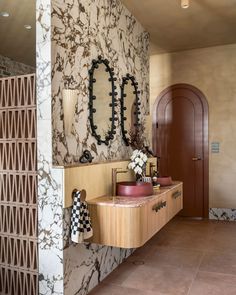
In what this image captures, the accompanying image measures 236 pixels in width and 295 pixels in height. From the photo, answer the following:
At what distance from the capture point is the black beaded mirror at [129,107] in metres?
3.52

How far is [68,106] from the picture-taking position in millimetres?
2414

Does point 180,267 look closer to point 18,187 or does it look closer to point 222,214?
point 18,187

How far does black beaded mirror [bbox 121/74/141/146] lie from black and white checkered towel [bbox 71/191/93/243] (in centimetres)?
137

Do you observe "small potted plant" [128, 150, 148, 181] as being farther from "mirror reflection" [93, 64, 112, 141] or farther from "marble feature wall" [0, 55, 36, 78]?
"marble feature wall" [0, 55, 36, 78]

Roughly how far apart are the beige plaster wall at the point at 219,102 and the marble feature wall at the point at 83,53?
195 centimetres

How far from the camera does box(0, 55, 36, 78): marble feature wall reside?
489 cm

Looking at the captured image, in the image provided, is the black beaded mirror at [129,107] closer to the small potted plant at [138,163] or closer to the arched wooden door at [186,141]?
the small potted plant at [138,163]

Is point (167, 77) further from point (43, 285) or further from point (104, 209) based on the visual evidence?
point (43, 285)

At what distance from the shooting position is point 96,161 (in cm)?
291

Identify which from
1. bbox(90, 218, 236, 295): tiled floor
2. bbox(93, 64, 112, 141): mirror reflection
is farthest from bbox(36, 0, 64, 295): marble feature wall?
bbox(93, 64, 112, 141): mirror reflection

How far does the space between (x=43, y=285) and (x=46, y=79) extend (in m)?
1.61

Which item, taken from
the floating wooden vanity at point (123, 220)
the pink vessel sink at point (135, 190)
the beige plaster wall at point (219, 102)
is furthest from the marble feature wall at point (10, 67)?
the floating wooden vanity at point (123, 220)

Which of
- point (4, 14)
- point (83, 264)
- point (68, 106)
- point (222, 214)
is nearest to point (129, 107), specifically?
point (68, 106)

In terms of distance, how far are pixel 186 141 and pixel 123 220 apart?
10.9 feet
